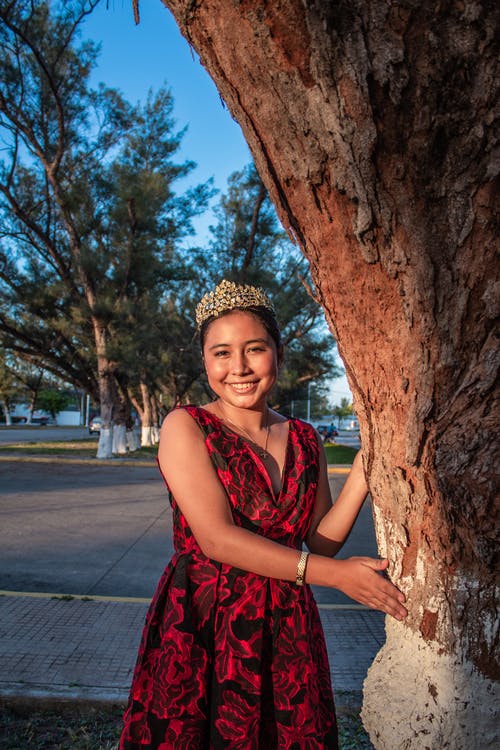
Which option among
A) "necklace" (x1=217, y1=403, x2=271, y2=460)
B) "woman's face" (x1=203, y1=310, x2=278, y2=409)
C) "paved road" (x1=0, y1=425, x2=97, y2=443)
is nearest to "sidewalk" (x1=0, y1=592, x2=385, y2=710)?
"necklace" (x1=217, y1=403, x2=271, y2=460)

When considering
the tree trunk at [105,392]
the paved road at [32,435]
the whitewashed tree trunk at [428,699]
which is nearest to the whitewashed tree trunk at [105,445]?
the tree trunk at [105,392]

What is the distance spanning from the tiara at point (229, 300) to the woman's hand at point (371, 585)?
2.63 ft

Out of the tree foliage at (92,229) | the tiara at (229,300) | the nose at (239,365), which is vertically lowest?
the nose at (239,365)

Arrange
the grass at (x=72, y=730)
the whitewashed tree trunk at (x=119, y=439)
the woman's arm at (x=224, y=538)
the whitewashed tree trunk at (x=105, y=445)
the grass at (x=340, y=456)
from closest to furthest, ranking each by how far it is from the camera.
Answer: the woman's arm at (x=224, y=538), the grass at (x=72, y=730), the whitewashed tree trunk at (x=105, y=445), the grass at (x=340, y=456), the whitewashed tree trunk at (x=119, y=439)

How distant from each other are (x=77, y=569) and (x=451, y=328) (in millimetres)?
4935

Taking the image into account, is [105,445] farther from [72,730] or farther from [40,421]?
[40,421]

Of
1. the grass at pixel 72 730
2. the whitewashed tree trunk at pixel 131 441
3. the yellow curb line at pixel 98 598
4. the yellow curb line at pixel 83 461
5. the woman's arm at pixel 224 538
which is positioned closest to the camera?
the woman's arm at pixel 224 538

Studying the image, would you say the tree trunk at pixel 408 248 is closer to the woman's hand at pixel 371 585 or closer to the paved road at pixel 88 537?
the woman's hand at pixel 371 585

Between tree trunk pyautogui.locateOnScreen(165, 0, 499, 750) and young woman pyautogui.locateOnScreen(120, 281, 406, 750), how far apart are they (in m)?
0.22

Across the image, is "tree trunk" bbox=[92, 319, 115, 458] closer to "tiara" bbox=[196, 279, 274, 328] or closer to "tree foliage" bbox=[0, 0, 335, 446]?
"tree foliage" bbox=[0, 0, 335, 446]

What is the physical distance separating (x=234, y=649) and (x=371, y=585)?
470mm

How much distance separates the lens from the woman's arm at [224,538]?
4.50 feet

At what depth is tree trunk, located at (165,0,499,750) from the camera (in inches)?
41.8

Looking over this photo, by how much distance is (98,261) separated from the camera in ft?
59.0
